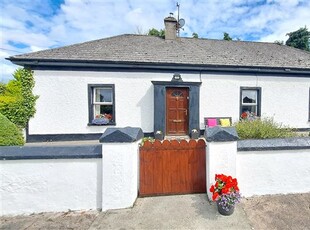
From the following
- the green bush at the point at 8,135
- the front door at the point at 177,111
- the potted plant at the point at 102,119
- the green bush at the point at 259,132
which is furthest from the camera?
the front door at the point at 177,111

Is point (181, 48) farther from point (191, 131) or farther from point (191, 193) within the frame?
point (191, 193)

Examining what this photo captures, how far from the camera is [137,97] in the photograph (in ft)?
29.1

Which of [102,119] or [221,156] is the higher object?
[102,119]

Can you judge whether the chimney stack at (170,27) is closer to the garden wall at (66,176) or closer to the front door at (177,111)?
the front door at (177,111)

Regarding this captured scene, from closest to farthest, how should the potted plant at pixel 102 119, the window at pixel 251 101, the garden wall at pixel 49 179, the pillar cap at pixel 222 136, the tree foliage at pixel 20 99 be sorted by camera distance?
the garden wall at pixel 49 179
the pillar cap at pixel 222 136
the tree foliage at pixel 20 99
the potted plant at pixel 102 119
the window at pixel 251 101

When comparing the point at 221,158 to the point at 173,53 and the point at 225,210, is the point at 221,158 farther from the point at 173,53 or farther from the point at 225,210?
the point at 173,53

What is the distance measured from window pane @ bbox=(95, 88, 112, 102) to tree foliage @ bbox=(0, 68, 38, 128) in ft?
8.87

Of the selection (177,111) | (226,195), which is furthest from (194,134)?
(226,195)

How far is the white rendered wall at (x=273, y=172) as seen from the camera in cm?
381

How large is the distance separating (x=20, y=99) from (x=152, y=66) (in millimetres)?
6096

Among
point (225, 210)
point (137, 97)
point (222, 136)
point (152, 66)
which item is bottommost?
point (225, 210)

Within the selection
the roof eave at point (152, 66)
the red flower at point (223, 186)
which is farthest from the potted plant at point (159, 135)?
the red flower at point (223, 186)

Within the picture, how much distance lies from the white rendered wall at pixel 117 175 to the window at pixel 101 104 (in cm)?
545

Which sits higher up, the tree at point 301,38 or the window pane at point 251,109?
the tree at point 301,38
